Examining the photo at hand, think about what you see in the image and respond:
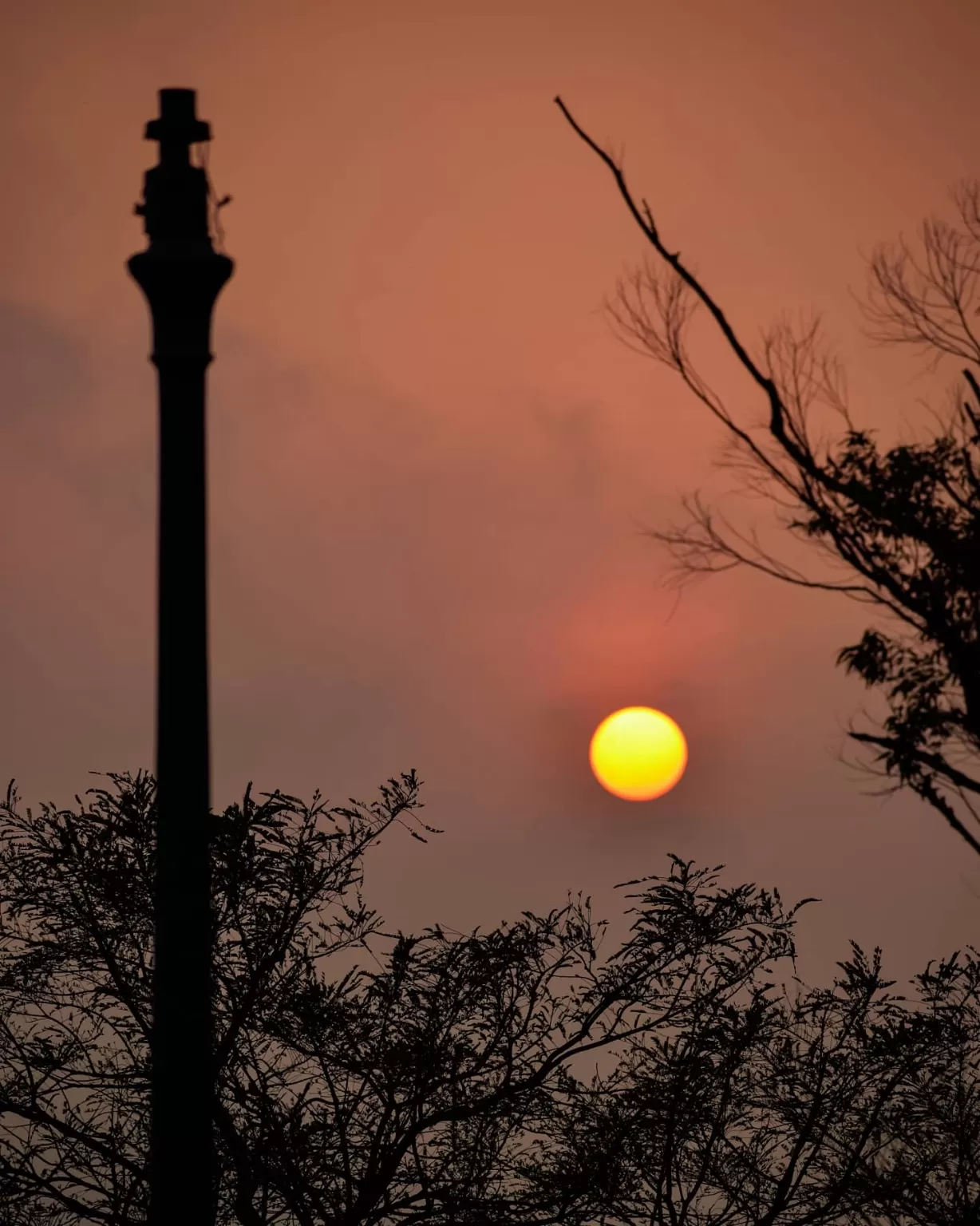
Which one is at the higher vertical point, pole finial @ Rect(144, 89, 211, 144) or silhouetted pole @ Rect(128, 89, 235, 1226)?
pole finial @ Rect(144, 89, 211, 144)

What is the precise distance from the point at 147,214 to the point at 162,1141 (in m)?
3.21

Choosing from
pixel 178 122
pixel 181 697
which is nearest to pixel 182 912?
pixel 181 697

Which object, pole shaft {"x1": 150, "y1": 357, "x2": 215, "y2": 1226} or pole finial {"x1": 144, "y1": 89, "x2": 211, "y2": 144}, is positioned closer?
pole shaft {"x1": 150, "y1": 357, "x2": 215, "y2": 1226}

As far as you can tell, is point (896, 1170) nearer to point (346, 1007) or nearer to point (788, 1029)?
point (788, 1029)

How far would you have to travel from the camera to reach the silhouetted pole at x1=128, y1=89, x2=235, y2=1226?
5.21 m

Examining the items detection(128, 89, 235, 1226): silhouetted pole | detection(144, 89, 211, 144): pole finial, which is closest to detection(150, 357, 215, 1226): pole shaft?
detection(128, 89, 235, 1226): silhouetted pole

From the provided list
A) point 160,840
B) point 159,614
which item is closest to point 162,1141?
point 160,840

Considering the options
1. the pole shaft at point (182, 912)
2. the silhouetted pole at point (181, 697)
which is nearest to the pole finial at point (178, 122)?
the silhouetted pole at point (181, 697)

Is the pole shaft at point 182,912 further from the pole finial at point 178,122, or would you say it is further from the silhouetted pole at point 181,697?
the pole finial at point 178,122

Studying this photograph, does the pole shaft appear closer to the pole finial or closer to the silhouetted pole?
the silhouetted pole

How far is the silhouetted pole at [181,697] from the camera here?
521 cm

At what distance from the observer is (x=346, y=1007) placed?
13148 mm

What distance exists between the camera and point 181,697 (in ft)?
17.3

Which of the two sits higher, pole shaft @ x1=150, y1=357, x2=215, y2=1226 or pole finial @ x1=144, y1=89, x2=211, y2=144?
pole finial @ x1=144, y1=89, x2=211, y2=144
